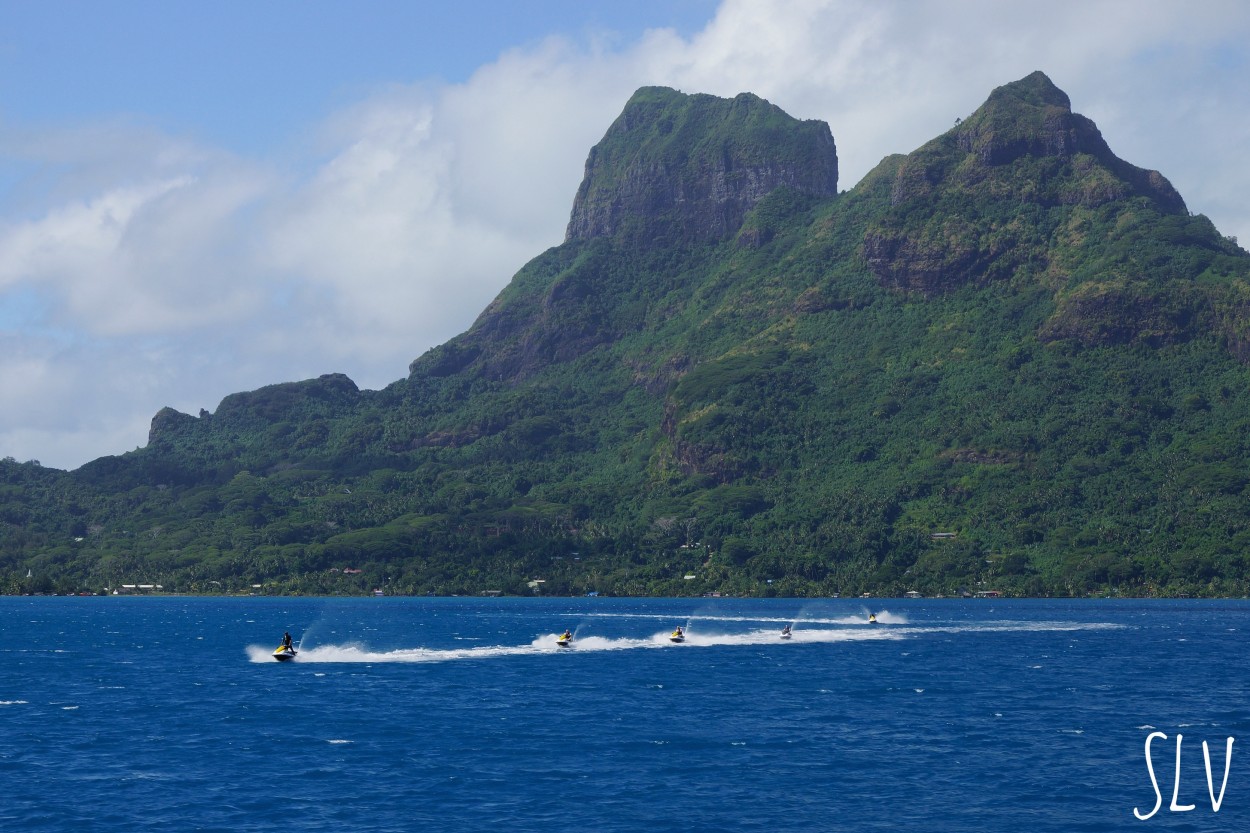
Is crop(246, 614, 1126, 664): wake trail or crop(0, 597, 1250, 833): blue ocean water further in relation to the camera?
crop(246, 614, 1126, 664): wake trail

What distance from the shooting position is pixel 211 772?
82.7m

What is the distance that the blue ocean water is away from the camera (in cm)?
7050

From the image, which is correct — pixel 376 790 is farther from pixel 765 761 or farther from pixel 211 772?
pixel 765 761

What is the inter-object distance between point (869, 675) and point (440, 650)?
2189 inches

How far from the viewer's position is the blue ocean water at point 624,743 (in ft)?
231

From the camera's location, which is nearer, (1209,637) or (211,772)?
(211,772)

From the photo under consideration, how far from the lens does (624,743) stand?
93188 mm

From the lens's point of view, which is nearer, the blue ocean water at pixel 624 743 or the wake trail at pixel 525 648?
the blue ocean water at pixel 624 743

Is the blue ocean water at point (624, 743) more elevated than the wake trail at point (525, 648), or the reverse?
the wake trail at point (525, 648)

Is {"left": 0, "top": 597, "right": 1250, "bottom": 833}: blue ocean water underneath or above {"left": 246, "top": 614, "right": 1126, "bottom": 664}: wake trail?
underneath

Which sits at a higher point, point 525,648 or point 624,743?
point 525,648

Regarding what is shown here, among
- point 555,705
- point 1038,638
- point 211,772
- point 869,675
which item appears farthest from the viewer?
point 1038,638

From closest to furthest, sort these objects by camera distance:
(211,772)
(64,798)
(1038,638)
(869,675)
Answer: (64,798), (211,772), (869,675), (1038,638)

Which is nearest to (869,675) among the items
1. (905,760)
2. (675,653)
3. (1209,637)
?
(675,653)
